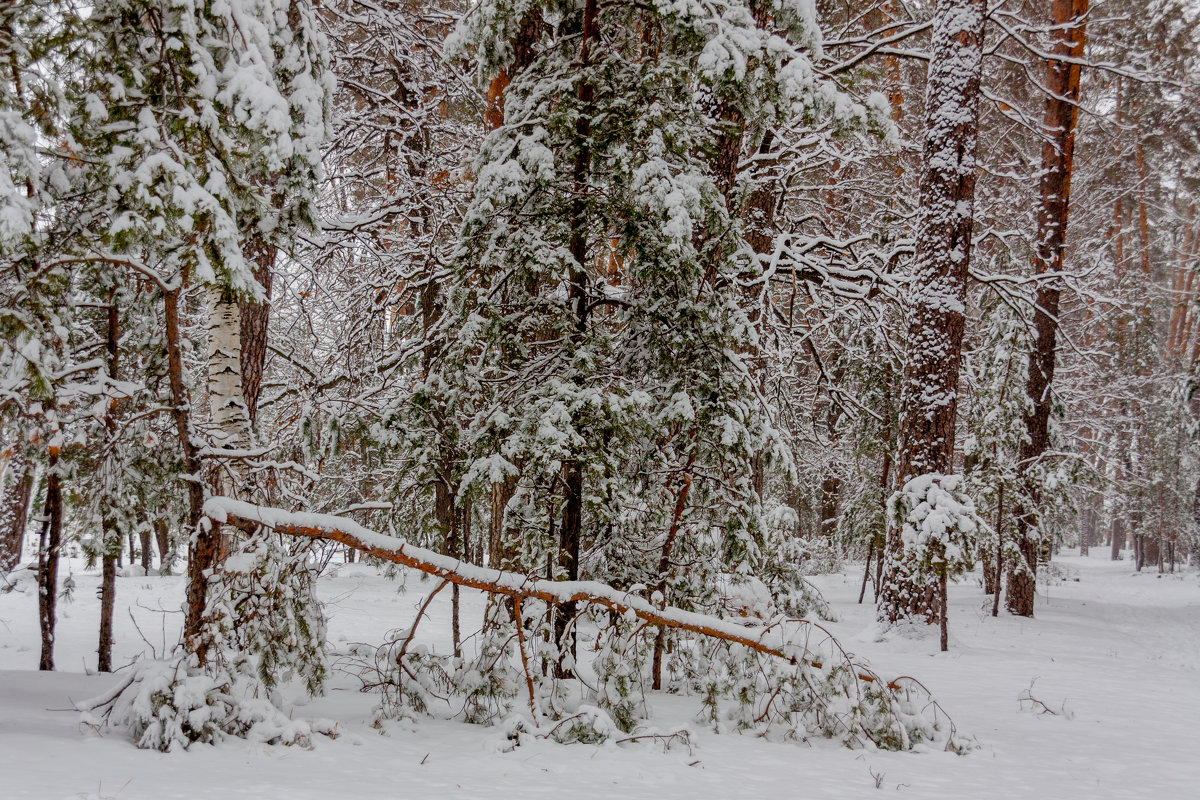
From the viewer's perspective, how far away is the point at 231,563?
4.07m

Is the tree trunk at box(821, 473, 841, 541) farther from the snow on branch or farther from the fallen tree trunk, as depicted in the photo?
the fallen tree trunk

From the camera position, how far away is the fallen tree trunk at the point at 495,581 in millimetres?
4297

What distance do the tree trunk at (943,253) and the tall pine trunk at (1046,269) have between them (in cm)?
463

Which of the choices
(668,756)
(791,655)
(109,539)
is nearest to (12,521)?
(109,539)

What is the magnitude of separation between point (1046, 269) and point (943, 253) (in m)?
5.05

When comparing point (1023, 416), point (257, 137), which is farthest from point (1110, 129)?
point (257, 137)

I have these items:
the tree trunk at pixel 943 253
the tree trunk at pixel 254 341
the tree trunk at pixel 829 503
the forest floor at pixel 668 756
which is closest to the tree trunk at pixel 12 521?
the forest floor at pixel 668 756

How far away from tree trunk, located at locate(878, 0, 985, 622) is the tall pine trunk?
4.63 m

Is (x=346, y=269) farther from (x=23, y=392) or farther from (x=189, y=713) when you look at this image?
(x=189, y=713)

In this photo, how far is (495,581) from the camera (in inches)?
183

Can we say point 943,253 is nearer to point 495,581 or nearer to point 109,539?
point 495,581

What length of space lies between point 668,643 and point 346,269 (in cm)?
674

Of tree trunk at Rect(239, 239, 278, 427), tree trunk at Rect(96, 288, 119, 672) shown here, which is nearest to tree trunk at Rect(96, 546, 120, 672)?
tree trunk at Rect(96, 288, 119, 672)

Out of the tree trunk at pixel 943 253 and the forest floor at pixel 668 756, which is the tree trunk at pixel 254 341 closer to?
the forest floor at pixel 668 756
